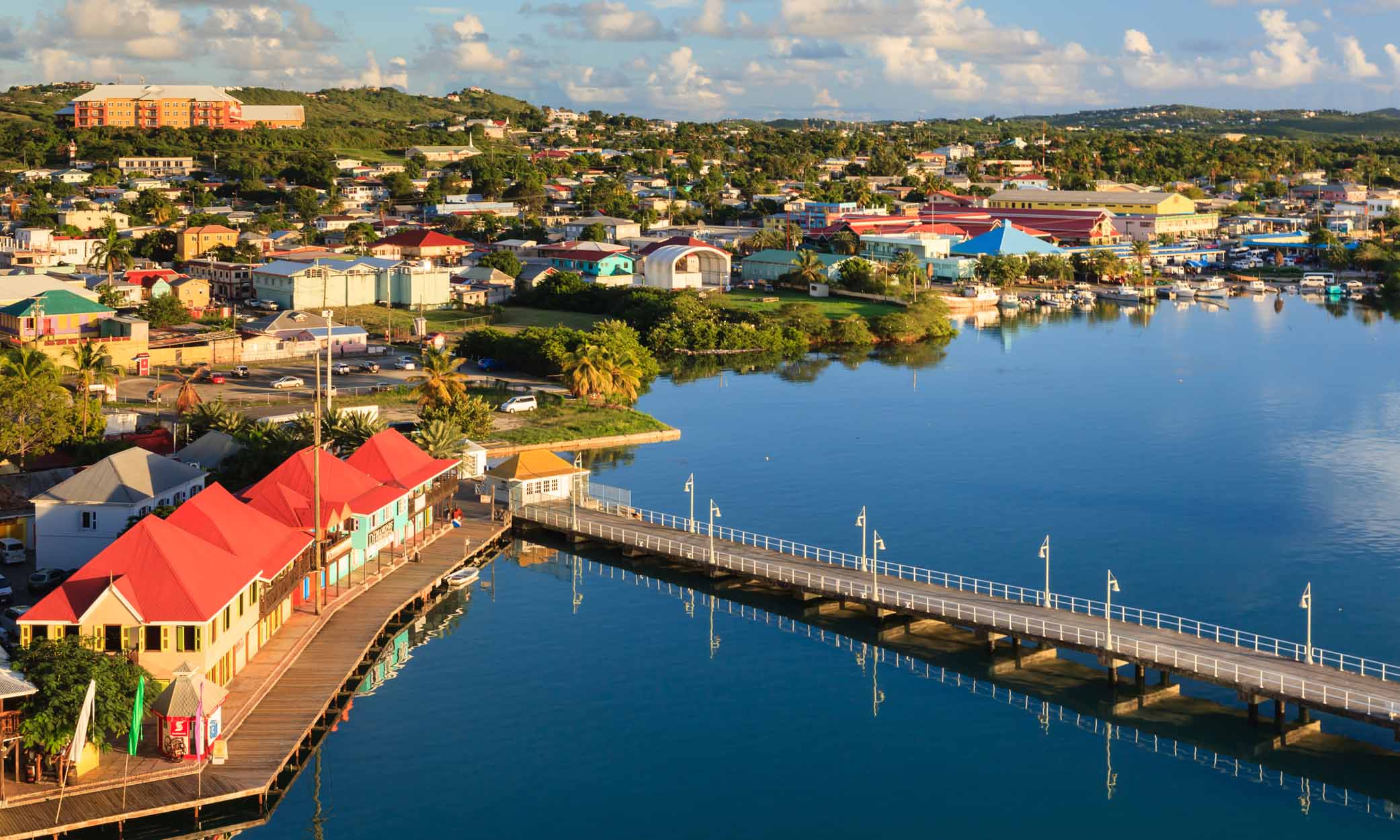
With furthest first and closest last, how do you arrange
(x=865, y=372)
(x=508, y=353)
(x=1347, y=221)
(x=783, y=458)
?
(x=1347, y=221)
(x=865, y=372)
(x=508, y=353)
(x=783, y=458)

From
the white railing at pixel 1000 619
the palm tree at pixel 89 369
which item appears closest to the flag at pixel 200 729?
the white railing at pixel 1000 619

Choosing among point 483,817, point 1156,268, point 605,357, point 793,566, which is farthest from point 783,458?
point 1156,268

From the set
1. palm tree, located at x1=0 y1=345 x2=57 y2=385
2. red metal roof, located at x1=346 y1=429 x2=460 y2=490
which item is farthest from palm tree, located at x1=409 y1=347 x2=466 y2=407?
palm tree, located at x1=0 y1=345 x2=57 y2=385

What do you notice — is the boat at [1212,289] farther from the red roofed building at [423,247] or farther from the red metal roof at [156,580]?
the red metal roof at [156,580]

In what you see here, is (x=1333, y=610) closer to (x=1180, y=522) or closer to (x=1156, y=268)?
(x=1180, y=522)

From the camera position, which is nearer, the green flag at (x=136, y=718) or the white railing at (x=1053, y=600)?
the green flag at (x=136, y=718)

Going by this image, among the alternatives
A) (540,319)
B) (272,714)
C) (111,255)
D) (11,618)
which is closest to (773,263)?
(540,319)
